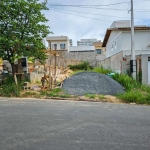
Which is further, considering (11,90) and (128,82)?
(128,82)

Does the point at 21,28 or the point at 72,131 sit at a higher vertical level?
the point at 21,28

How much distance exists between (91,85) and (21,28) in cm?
506

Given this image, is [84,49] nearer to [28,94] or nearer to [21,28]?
[21,28]

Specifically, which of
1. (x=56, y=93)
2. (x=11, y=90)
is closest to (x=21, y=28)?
(x=11, y=90)

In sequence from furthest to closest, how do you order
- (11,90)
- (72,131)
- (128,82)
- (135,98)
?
(128,82) → (11,90) → (135,98) → (72,131)

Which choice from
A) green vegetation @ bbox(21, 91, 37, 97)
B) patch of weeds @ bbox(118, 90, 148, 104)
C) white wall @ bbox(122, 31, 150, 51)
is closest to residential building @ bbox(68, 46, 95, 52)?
white wall @ bbox(122, 31, 150, 51)

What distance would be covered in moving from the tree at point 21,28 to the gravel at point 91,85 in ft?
9.13

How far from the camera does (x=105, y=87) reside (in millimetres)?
10438

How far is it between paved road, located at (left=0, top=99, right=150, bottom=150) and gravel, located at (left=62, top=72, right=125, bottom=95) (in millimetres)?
4058

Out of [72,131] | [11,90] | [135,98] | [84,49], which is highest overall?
[84,49]

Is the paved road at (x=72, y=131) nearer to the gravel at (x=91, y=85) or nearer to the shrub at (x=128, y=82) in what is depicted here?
the gravel at (x=91, y=85)

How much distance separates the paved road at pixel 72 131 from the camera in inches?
138

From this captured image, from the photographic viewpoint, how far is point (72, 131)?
14.0 ft

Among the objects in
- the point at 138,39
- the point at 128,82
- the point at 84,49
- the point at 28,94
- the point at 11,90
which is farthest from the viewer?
the point at 84,49
